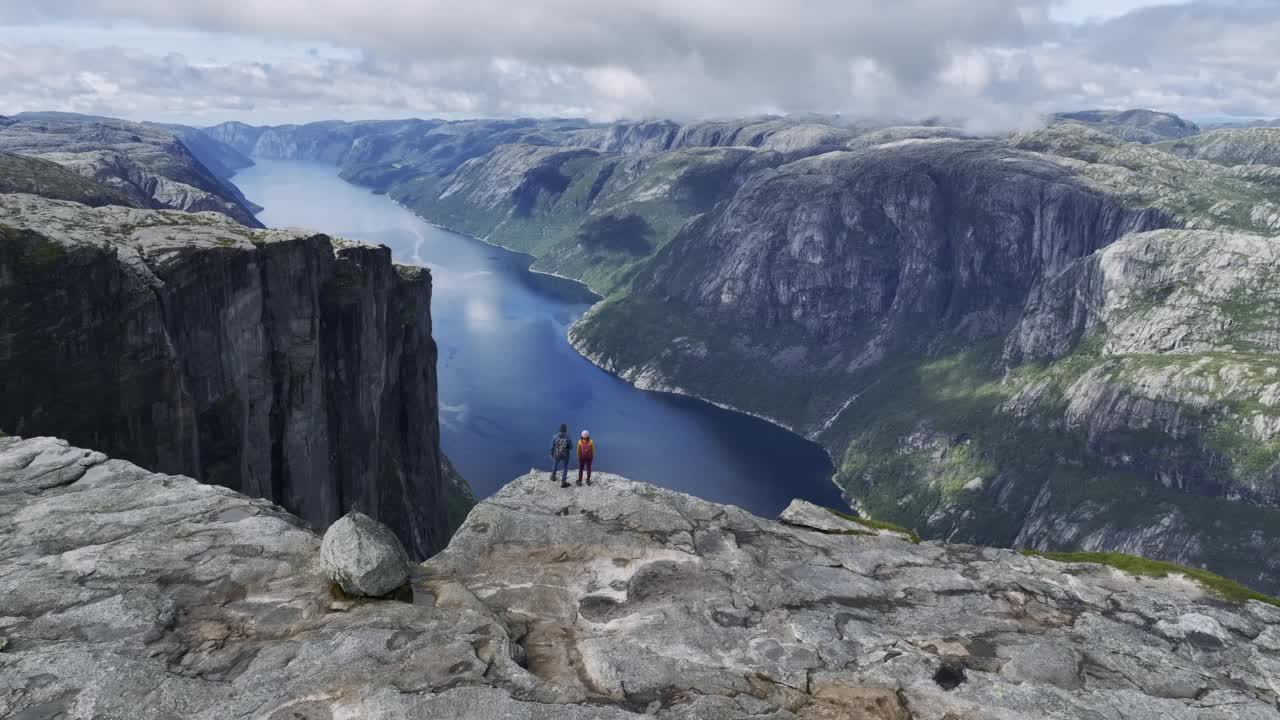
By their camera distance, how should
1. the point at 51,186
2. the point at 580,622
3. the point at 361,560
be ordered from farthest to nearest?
the point at 51,186 < the point at 580,622 < the point at 361,560

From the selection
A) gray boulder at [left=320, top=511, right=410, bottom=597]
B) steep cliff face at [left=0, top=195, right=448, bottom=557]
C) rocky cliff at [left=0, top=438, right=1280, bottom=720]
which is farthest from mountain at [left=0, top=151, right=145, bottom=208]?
gray boulder at [left=320, top=511, right=410, bottom=597]

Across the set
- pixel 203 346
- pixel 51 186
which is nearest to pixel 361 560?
pixel 203 346

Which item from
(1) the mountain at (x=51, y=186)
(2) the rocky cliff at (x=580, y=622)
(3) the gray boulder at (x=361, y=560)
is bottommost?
(2) the rocky cliff at (x=580, y=622)

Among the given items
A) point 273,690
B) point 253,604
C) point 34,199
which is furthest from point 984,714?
point 34,199

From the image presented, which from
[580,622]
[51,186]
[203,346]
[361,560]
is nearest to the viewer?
[361,560]

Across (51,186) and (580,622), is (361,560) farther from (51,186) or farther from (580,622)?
(51,186)

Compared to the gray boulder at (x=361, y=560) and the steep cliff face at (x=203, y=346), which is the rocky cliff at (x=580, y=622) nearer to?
the gray boulder at (x=361, y=560)

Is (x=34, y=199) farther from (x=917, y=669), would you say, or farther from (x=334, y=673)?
(x=917, y=669)

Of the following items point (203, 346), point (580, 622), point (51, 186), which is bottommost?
point (580, 622)

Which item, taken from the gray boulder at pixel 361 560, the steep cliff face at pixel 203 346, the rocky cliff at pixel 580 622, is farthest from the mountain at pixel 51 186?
the gray boulder at pixel 361 560
